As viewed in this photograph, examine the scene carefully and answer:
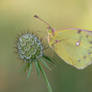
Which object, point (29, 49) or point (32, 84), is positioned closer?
point (29, 49)

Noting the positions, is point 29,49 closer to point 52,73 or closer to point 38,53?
point 38,53

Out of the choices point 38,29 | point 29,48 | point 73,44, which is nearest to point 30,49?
point 29,48

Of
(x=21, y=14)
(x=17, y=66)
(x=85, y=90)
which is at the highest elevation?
(x=21, y=14)

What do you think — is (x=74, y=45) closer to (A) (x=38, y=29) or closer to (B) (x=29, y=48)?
(B) (x=29, y=48)

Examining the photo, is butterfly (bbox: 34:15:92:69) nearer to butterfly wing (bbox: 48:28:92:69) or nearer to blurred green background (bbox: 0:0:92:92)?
butterfly wing (bbox: 48:28:92:69)

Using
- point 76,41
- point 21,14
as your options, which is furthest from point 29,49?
point 21,14

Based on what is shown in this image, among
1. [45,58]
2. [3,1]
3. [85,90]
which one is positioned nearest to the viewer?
[45,58]

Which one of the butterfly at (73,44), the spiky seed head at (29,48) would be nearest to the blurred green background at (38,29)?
the butterfly at (73,44)
